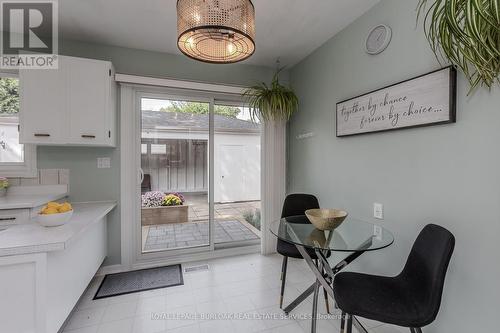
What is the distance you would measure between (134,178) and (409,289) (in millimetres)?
2721

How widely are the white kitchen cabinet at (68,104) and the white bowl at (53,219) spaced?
34.9 inches

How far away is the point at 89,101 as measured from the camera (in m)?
2.30

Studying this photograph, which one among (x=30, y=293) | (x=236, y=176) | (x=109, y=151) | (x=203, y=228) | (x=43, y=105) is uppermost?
(x=43, y=105)

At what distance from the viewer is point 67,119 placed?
2240 mm

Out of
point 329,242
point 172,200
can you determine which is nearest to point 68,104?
point 172,200

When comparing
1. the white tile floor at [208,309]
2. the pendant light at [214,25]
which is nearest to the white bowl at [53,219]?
the white tile floor at [208,309]

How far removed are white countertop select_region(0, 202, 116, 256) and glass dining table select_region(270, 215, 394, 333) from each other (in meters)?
1.37

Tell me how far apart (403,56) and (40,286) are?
9.33 feet

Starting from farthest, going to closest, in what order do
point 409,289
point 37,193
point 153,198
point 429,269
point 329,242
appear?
point 153,198, point 37,193, point 329,242, point 409,289, point 429,269

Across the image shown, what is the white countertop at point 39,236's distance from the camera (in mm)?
1339

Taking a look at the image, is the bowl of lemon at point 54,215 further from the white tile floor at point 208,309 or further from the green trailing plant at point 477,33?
the green trailing plant at point 477,33

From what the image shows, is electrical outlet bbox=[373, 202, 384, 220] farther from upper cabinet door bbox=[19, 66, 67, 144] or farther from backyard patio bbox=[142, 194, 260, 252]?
upper cabinet door bbox=[19, 66, 67, 144]

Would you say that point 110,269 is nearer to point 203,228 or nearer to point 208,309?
point 203,228

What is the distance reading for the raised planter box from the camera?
9.61 feet
